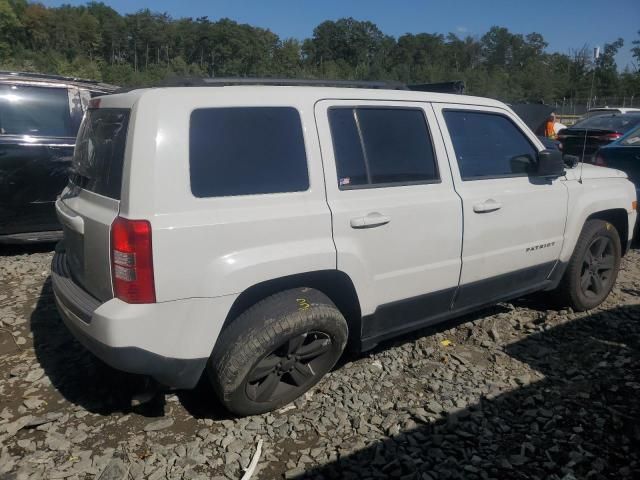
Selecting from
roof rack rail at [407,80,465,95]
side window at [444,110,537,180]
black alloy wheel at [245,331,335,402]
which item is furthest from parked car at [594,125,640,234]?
black alloy wheel at [245,331,335,402]

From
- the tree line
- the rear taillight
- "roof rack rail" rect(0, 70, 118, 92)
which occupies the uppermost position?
the tree line

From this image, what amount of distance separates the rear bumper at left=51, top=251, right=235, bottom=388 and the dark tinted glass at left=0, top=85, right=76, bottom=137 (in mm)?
3676

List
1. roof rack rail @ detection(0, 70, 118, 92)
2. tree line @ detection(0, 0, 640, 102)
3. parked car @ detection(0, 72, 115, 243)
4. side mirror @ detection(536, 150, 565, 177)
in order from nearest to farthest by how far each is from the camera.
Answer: side mirror @ detection(536, 150, 565, 177)
parked car @ detection(0, 72, 115, 243)
roof rack rail @ detection(0, 70, 118, 92)
tree line @ detection(0, 0, 640, 102)

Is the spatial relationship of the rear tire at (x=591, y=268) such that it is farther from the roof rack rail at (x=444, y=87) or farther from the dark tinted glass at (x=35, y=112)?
the dark tinted glass at (x=35, y=112)

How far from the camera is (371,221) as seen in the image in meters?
2.99

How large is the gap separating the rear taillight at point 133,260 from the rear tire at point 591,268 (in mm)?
3457

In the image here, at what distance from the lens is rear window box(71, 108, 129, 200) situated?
102 inches

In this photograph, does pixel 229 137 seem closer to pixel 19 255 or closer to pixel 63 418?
pixel 63 418

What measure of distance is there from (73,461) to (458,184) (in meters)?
2.76

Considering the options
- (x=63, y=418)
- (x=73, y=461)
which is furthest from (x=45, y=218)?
(x=73, y=461)

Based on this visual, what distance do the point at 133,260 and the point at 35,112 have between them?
4.12 m

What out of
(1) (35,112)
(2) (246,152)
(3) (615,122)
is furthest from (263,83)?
(3) (615,122)

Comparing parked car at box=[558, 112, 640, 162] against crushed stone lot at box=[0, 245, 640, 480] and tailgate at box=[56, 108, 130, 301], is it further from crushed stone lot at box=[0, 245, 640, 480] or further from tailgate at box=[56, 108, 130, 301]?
tailgate at box=[56, 108, 130, 301]

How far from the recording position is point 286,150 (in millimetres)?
2818
